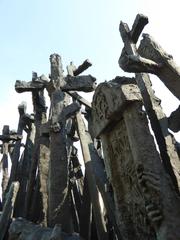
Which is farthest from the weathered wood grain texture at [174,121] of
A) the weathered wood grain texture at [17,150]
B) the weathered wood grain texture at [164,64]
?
the weathered wood grain texture at [17,150]

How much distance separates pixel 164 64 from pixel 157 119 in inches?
33.5

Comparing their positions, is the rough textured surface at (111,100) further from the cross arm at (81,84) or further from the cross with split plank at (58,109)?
the cross arm at (81,84)

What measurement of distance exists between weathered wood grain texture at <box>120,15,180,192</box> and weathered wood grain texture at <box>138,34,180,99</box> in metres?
0.29

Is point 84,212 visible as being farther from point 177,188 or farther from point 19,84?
point 19,84

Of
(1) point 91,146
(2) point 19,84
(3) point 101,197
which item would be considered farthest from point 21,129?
(3) point 101,197

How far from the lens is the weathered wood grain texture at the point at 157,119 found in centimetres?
421

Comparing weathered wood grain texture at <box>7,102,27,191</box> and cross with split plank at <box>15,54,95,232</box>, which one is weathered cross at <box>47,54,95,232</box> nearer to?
cross with split plank at <box>15,54,95,232</box>

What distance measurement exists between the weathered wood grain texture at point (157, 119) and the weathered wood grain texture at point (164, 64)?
29 cm

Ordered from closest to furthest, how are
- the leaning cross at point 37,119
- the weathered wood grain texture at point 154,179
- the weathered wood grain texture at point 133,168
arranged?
1. the weathered wood grain texture at point 154,179
2. the weathered wood grain texture at point 133,168
3. the leaning cross at point 37,119

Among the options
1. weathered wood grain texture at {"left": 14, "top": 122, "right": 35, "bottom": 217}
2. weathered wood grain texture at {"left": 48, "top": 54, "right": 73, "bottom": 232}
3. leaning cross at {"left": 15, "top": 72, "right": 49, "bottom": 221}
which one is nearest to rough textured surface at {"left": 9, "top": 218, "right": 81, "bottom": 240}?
weathered wood grain texture at {"left": 48, "top": 54, "right": 73, "bottom": 232}

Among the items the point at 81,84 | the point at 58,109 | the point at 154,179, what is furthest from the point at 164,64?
the point at 58,109

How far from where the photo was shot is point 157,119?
481 centimetres

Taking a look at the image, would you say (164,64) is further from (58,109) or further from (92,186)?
(58,109)

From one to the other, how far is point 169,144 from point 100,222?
1583mm
